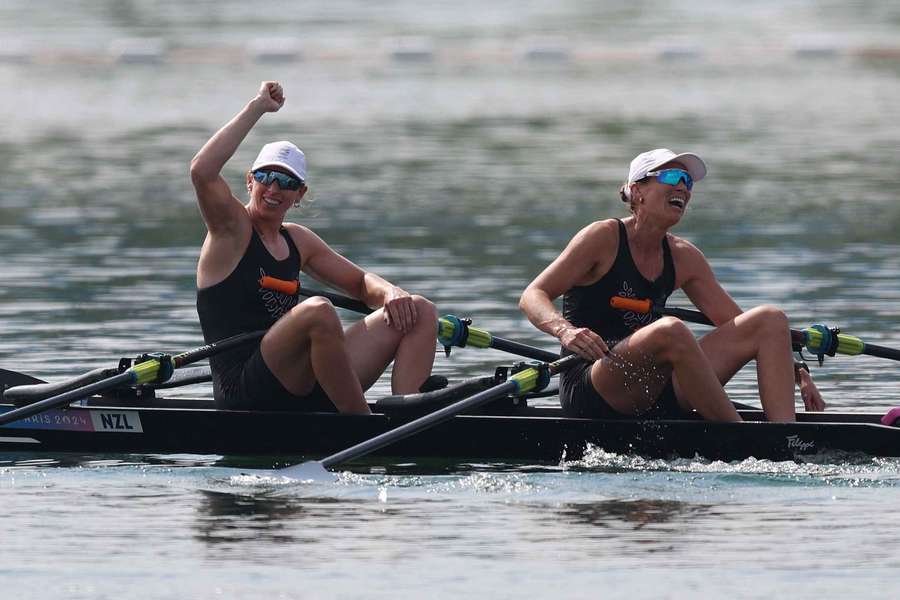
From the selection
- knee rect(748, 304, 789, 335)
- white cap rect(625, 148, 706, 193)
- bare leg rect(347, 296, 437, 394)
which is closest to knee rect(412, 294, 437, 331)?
bare leg rect(347, 296, 437, 394)

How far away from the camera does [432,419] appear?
33.3ft

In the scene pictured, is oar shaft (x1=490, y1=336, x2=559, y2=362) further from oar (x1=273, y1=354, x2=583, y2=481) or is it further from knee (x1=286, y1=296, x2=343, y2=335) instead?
knee (x1=286, y1=296, x2=343, y2=335)

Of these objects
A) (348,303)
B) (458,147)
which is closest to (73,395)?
(348,303)

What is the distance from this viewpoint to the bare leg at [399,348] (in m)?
10.9

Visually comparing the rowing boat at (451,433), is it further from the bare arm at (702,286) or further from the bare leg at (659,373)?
the bare arm at (702,286)

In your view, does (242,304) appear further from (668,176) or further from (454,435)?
(668,176)

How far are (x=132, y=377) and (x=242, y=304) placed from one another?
2.20 feet

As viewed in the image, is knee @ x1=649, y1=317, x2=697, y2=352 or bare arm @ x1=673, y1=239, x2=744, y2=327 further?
bare arm @ x1=673, y1=239, x2=744, y2=327

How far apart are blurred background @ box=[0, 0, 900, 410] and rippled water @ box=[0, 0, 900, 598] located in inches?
3.5

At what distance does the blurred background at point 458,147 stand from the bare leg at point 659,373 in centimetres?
253

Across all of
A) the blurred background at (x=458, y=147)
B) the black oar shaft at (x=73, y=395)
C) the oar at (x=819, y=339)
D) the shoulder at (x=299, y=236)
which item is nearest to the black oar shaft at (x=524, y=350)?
the oar at (x=819, y=339)

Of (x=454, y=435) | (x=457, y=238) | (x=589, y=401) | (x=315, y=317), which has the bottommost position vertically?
(x=454, y=435)

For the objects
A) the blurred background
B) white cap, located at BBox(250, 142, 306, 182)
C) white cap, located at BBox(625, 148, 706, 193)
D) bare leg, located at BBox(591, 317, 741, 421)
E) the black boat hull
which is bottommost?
the black boat hull

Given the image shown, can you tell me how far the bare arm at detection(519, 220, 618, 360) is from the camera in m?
10.3
